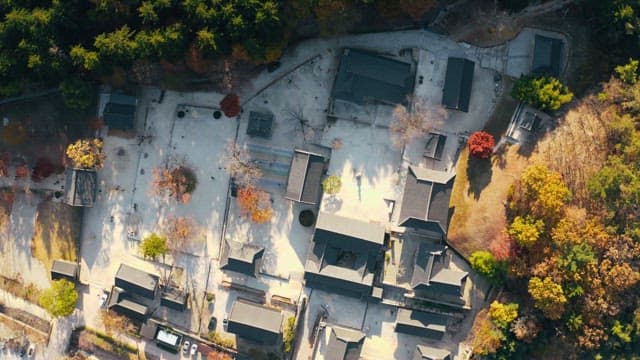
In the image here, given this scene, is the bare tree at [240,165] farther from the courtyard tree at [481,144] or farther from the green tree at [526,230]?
the green tree at [526,230]

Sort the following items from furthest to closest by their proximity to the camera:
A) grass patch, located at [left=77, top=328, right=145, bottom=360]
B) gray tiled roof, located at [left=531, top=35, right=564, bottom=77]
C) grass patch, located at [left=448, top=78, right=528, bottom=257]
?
grass patch, located at [left=77, top=328, right=145, bottom=360] → grass patch, located at [left=448, top=78, right=528, bottom=257] → gray tiled roof, located at [left=531, top=35, right=564, bottom=77]

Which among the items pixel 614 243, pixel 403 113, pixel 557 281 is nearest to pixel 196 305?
pixel 403 113

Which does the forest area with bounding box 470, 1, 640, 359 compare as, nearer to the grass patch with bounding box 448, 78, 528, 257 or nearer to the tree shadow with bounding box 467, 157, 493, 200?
the grass patch with bounding box 448, 78, 528, 257

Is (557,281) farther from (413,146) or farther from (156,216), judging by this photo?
(156,216)

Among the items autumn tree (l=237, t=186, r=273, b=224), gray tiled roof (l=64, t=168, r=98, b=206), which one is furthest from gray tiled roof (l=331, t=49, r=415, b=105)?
gray tiled roof (l=64, t=168, r=98, b=206)

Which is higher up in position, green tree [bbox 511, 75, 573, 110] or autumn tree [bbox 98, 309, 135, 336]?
green tree [bbox 511, 75, 573, 110]

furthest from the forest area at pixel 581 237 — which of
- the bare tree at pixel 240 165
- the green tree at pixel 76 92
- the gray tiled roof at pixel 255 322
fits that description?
the green tree at pixel 76 92

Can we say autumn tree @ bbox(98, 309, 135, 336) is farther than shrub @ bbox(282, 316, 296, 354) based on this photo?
Yes

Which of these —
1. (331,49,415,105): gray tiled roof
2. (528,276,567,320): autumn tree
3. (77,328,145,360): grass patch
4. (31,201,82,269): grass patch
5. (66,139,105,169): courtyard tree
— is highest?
(331,49,415,105): gray tiled roof
